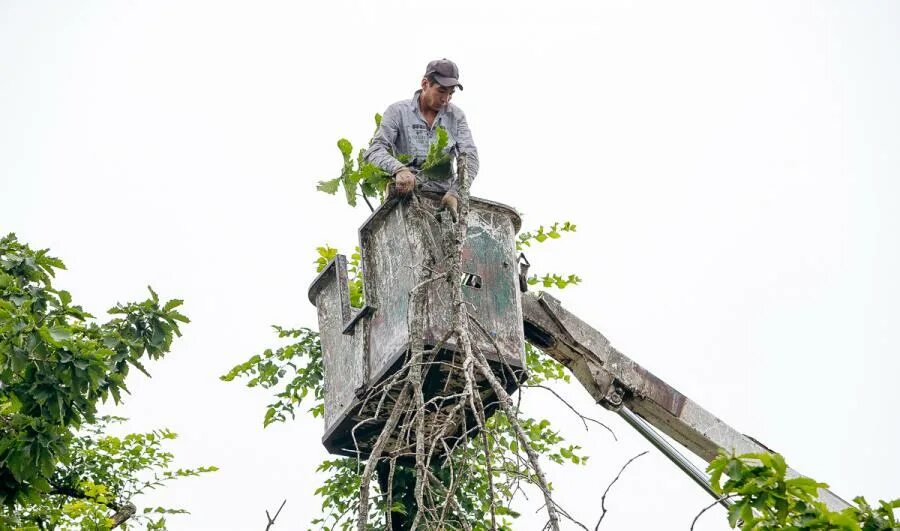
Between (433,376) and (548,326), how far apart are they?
3.01 feet

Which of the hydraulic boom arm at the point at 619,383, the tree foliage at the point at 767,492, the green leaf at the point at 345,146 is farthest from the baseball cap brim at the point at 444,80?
the tree foliage at the point at 767,492

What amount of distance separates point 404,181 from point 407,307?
0.55m

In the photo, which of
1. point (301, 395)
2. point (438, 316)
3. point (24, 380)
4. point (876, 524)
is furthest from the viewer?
point (301, 395)

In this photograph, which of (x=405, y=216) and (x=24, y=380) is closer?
(x=405, y=216)

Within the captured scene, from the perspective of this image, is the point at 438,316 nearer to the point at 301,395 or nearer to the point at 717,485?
the point at 717,485

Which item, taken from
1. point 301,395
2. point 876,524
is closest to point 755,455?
point 876,524

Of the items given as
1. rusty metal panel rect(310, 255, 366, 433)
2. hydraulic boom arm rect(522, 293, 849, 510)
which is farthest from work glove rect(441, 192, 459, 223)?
hydraulic boom arm rect(522, 293, 849, 510)

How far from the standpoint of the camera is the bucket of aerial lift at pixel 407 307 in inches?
221

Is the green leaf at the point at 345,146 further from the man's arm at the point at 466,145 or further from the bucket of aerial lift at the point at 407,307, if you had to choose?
the man's arm at the point at 466,145

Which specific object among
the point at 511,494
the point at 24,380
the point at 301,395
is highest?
the point at 301,395

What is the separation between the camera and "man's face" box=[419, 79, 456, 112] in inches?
241

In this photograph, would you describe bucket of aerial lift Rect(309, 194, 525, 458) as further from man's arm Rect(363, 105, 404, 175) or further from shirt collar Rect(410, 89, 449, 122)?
shirt collar Rect(410, 89, 449, 122)

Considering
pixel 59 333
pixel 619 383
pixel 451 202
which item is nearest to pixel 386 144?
pixel 451 202

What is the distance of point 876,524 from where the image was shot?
14.5 ft
